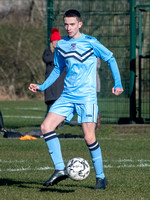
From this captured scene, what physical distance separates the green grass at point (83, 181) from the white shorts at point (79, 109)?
833mm

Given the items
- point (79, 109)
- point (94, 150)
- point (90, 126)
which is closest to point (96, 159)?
point (94, 150)

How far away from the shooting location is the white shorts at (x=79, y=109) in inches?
239

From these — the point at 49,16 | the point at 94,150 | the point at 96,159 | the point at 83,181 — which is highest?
the point at 49,16

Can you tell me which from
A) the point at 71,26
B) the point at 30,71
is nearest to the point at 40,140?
the point at 71,26

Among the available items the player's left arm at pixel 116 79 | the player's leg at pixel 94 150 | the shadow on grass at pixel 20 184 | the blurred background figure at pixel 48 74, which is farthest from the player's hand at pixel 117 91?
the blurred background figure at pixel 48 74

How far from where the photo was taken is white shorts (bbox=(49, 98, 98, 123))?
6.08 metres

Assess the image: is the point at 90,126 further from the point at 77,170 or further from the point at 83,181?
the point at 83,181

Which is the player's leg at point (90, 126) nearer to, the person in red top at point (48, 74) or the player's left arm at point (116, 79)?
the player's left arm at point (116, 79)

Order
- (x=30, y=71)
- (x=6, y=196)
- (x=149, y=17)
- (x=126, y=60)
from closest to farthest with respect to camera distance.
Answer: (x=6, y=196), (x=126, y=60), (x=149, y=17), (x=30, y=71)

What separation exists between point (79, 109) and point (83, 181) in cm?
106

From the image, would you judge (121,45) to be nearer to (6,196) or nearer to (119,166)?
(119,166)

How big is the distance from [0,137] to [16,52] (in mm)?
17504

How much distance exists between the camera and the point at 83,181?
6664mm

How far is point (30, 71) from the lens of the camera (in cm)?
2764
